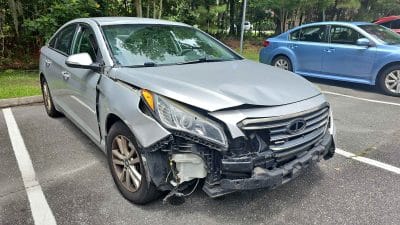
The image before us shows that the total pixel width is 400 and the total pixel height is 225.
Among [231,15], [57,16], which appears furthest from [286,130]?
[231,15]

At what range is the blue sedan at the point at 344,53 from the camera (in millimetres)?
7280

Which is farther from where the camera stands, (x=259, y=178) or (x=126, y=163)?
(x=126, y=163)

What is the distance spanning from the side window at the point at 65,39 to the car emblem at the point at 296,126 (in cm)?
298

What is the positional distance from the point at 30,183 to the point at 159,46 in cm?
190

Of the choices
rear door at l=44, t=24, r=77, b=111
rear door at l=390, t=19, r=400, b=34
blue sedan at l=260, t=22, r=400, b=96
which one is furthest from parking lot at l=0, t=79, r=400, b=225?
rear door at l=390, t=19, r=400, b=34

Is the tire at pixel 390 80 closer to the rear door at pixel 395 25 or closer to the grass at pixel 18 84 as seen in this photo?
the rear door at pixel 395 25

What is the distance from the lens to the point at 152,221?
285cm

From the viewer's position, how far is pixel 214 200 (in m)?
3.15

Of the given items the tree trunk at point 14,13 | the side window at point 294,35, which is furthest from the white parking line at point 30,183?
the side window at point 294,35

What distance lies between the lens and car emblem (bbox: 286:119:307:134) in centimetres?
273

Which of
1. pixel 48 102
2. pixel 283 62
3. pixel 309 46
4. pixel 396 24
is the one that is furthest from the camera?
pixel 396 24

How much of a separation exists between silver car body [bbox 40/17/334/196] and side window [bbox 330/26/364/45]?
16.0 ft

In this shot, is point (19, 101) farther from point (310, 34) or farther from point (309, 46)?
point (310, 34)

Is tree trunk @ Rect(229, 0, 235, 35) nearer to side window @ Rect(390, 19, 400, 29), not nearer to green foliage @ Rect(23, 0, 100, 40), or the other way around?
side window @ Rect(390, 19, 400, 29)
